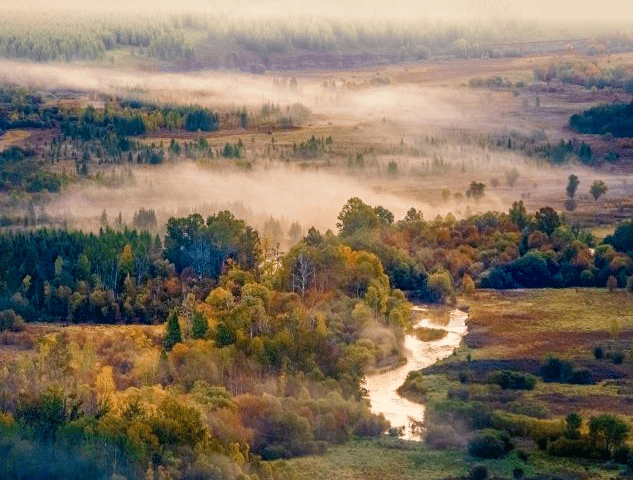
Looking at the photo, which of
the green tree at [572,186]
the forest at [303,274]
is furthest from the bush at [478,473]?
the green tree at [572,186]

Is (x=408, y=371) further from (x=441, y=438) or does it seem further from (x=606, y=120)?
(x=606, y=120)

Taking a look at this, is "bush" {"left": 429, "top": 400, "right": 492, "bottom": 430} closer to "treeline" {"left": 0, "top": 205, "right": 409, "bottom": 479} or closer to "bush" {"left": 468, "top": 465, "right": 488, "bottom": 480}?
"treeline" {"left": 0, "top": 205, "right": 409, "bottom": 479}

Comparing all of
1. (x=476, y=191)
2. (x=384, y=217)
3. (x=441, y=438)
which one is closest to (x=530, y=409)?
(x=441, y=438)

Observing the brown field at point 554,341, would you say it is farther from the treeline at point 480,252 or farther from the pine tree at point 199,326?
the pine tree at point 199,326

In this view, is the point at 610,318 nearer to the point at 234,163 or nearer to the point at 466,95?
the point at 234,163

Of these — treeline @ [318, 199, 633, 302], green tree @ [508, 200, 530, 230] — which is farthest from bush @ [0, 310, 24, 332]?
green tree @ [508, 200, 530, 230]
